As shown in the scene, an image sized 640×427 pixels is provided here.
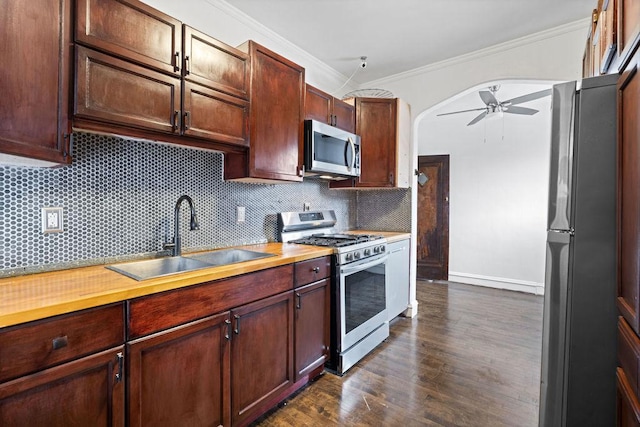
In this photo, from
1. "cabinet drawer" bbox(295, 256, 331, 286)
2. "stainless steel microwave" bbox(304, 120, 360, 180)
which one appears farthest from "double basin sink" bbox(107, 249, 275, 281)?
"stainless steel microwave" bbox(304, 120, 360, 180)

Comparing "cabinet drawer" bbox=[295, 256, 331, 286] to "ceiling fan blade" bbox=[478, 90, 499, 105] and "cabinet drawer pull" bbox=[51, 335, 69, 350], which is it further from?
"ceiling fan blade" bbox=[478, 90, 499, 105]

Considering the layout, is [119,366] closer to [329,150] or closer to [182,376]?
[182,376]

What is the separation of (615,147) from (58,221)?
8.14 ft

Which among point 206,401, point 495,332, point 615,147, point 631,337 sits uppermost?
point 615,147

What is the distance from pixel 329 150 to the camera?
2.66 metres

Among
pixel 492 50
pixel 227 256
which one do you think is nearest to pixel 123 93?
pixel 227 256

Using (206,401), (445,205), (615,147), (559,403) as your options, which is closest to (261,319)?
(206,401)

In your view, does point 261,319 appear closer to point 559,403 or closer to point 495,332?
point 559,403

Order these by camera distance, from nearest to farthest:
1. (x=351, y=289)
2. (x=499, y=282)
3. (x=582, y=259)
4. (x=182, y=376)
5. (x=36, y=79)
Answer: (x=36, y=79), (x=582, y=259), (x=182, y=376), (x=351, y=289), (x=499, y=282)

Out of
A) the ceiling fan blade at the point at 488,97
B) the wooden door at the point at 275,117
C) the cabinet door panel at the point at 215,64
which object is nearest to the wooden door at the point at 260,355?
the wooden door at the point at 275,117

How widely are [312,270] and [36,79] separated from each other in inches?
64.8

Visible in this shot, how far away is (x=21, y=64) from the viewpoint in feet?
3.62

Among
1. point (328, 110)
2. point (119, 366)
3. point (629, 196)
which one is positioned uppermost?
point (328, 110)

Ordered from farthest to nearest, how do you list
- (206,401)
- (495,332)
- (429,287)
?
(429,287)
(495,332)
(206,401)
